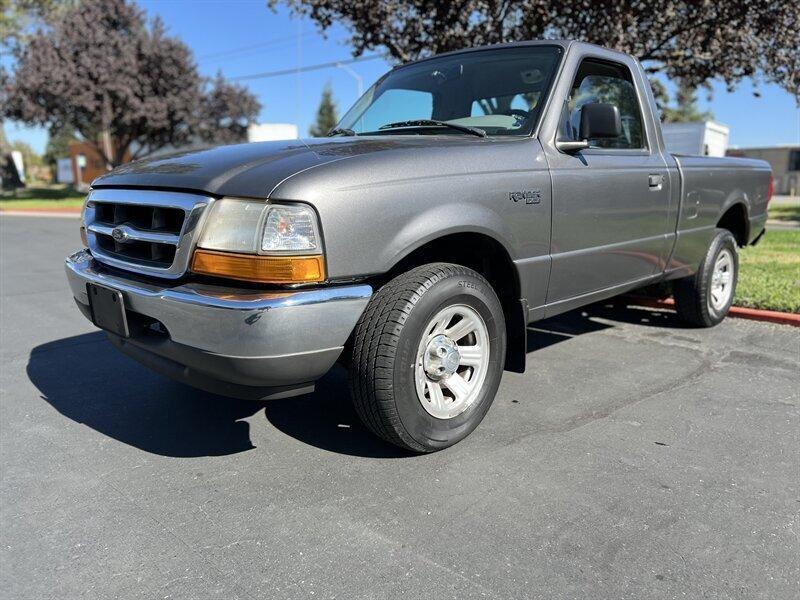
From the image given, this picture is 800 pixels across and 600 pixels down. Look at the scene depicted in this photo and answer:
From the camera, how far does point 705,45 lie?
11008 mm

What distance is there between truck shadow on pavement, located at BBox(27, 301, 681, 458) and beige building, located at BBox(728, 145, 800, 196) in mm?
47155

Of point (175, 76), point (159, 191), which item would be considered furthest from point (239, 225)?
point (175, 76)

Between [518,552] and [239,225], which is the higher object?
[239,225]

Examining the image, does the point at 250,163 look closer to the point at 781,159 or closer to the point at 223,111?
the point at 223,111

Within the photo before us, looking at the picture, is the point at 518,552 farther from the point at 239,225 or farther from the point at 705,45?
the point at 705,45

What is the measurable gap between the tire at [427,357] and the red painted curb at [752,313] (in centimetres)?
343

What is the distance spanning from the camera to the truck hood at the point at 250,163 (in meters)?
2.55

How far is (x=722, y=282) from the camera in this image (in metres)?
5.61

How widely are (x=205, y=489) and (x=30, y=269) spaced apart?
755 cm

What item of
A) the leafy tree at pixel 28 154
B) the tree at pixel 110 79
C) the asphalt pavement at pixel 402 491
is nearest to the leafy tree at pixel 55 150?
the leafy tree at pixel 28 154

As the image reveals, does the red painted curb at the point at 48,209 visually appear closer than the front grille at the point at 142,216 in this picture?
No

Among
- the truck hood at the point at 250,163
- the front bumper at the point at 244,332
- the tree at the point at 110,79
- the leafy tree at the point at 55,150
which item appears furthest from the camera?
the leafy tree at the point at 55,150

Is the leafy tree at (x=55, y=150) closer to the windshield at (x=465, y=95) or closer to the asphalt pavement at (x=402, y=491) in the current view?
the windshield at (x=465, y=95)

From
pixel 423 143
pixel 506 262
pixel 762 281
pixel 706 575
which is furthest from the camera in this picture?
pixel 762 281
